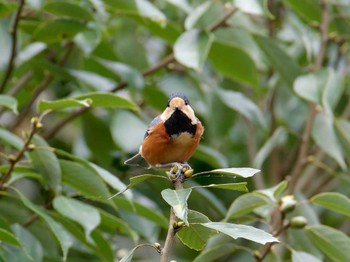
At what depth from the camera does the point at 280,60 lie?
3.01 m

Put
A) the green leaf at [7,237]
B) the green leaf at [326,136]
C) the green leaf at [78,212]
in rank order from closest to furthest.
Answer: the green leaf at [7,237] < the green leaf at [78,212] < the green leaf at [326,136]

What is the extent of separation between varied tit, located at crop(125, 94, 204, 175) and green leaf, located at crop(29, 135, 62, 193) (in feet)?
1.80

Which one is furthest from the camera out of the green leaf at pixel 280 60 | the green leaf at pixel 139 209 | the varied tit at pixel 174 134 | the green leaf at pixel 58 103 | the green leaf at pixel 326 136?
the green leaf at pixel 280 60

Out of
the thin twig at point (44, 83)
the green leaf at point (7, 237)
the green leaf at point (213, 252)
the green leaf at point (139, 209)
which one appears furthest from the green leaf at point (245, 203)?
the thin twig at point (44, 83)

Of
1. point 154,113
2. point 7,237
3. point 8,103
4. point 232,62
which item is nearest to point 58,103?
point 8,103

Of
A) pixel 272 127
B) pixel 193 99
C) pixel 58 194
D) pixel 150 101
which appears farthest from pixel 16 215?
pixel 272 127

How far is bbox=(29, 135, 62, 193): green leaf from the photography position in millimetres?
2285

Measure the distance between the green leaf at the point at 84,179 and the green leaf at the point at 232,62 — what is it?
36.8 inches

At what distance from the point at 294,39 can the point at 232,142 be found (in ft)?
1.97

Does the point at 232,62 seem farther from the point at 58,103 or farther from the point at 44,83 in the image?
the point at 58,103

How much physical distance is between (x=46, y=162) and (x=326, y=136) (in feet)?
3.74

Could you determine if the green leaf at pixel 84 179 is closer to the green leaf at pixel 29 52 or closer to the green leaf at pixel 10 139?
the green leaf at pixel 10 139

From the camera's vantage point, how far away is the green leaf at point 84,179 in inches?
90.8

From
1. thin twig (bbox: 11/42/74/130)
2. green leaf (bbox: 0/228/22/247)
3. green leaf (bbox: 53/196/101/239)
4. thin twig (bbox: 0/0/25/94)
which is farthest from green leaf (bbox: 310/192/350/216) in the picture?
thin twig (bbox: 11/42/74/130)
